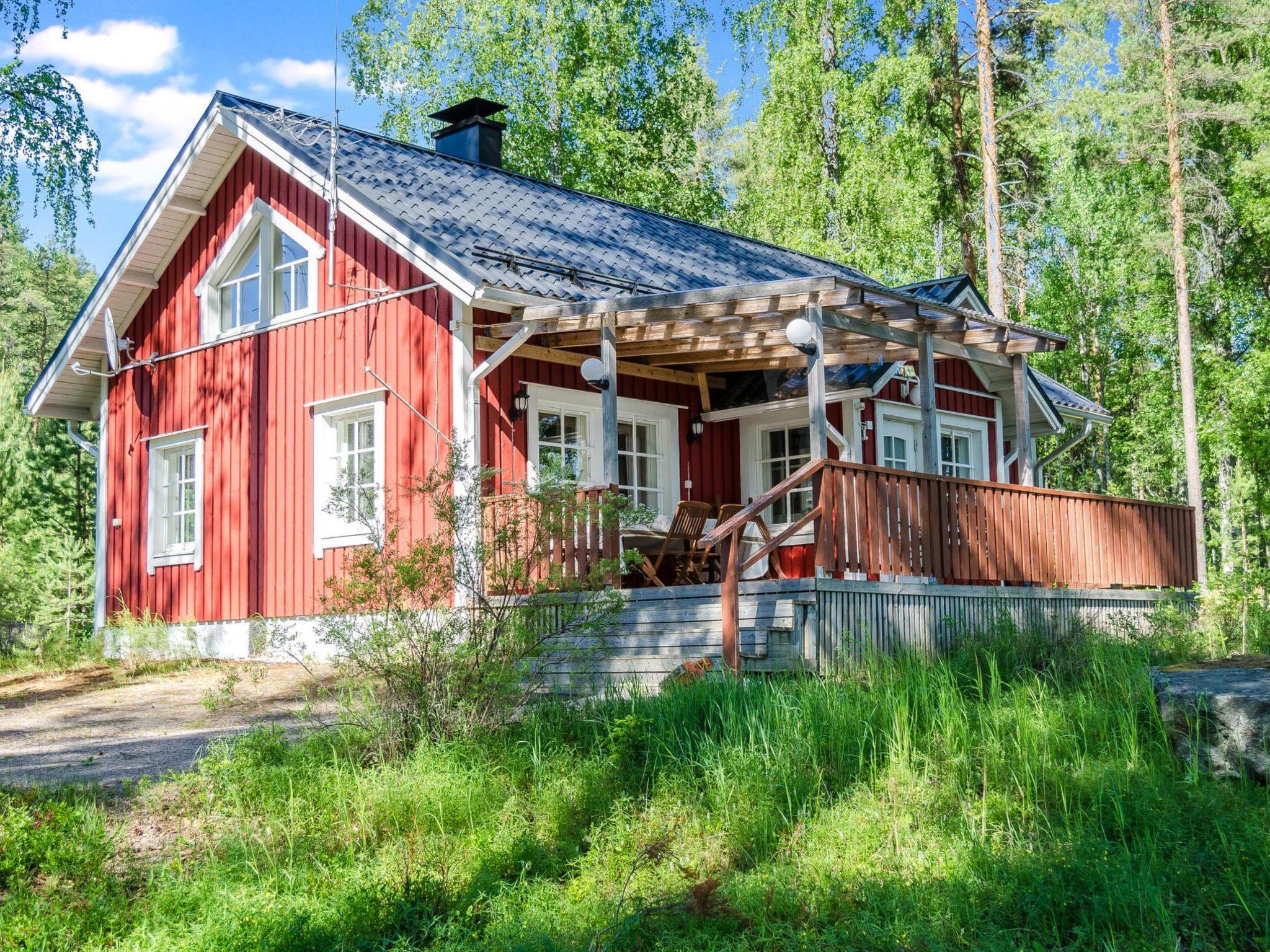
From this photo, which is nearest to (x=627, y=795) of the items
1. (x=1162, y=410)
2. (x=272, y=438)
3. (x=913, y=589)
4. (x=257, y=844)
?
(x=257, y=844)

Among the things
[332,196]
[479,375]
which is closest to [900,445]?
[479,375]

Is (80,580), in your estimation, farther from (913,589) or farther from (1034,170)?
(1034,170)

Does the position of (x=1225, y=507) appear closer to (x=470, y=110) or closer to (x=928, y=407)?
(x=928, y=407)

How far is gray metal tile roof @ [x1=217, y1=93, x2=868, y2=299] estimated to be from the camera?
35.9ft

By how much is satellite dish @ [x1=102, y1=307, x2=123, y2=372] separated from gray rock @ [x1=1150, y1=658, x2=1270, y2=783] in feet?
39.5

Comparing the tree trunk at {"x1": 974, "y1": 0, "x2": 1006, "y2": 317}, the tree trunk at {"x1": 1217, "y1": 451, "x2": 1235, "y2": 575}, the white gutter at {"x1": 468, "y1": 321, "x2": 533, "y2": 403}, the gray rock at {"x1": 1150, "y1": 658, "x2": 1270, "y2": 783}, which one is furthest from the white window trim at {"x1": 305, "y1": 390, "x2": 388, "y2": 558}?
the tree trunk at {"x1": 974, "y1": 0, "x2": 1006, "y2": 317}

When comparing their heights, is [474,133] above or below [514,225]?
above

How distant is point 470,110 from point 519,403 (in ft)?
18.5

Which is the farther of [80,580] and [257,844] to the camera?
[80,580]

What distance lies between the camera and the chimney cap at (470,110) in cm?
1495

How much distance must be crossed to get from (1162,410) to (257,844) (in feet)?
80.6

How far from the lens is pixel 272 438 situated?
500 inches

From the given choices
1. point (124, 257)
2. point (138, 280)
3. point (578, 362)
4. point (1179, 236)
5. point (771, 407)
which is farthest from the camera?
point (1179, 236)

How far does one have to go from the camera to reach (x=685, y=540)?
11.2 metres
